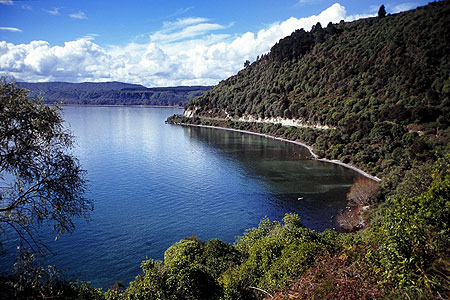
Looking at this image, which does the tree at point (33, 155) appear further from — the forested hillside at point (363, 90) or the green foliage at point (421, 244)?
the forested hillside at point (363, 90)

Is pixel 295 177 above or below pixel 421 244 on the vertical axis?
below

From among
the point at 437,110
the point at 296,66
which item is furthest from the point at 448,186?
the point at 296,66

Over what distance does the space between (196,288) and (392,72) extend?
9438 centimetres

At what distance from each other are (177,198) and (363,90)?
71875 mm

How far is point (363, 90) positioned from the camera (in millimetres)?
88688

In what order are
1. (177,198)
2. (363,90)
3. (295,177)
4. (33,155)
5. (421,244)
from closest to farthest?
(33,155), (421,244), (177,198), (295,177), (363,90)

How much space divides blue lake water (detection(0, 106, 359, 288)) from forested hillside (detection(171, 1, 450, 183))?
34.7ft

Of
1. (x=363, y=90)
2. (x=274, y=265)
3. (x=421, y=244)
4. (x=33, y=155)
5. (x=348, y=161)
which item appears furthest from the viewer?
(x=363, y=90)

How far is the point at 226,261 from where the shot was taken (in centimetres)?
2159

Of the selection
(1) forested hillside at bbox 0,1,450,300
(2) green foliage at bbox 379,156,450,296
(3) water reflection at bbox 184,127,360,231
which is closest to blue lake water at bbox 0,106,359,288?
(3) water reflection at bbox 184,127,360,231

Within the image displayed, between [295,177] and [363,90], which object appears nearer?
[295,177]

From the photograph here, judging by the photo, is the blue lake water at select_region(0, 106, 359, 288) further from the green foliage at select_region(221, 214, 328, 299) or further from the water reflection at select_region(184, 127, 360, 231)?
the green foliage at select_region(221, 214, 328, 299)

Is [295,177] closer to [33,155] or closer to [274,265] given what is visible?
[274,265]

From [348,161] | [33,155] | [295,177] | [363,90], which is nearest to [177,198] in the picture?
[295,177]
